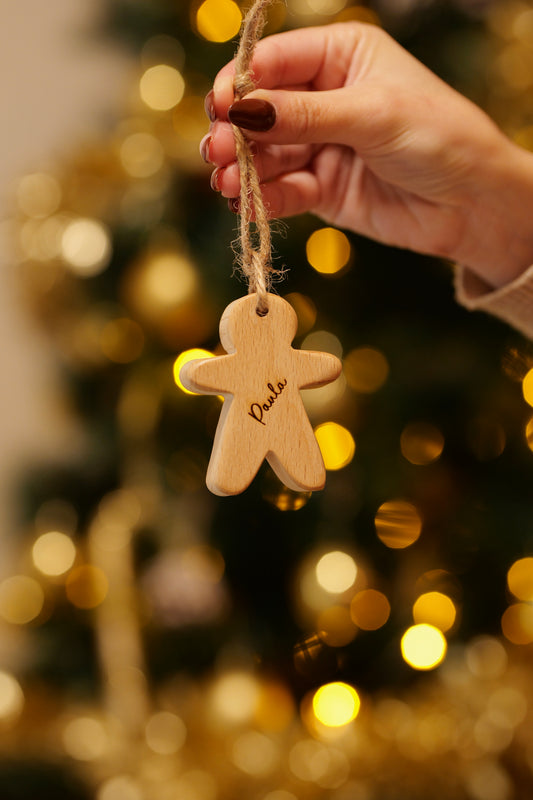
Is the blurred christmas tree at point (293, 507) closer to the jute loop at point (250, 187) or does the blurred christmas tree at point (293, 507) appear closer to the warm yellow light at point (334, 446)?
the warm yellow light at point (334, 446)

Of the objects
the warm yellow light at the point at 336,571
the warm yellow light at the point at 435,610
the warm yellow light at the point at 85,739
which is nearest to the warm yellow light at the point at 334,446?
the warm yellow light at the point at 336,571

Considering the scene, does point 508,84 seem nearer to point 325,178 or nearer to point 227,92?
point 325,178

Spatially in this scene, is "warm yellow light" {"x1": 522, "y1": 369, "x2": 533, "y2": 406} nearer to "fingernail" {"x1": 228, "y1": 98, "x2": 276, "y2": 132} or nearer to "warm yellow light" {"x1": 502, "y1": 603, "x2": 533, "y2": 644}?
"warm yellow light" {"x1": 502, "y1": 603, "x2": 533, "y2": 644}

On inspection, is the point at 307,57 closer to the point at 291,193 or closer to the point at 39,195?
the point at 291,193

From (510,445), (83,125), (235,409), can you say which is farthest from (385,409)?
(83,125)

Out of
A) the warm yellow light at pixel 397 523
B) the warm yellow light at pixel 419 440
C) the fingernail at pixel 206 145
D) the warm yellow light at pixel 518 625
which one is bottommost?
the warm yellow light at pixel 518 625

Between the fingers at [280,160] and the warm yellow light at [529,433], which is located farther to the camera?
the warm yellow light at [529,433]

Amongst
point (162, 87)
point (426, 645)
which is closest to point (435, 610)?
point (426, 645)
